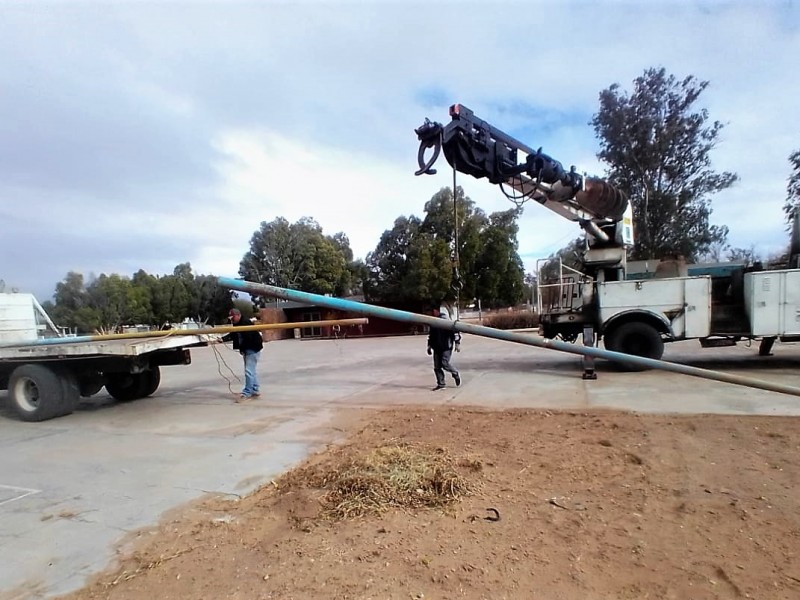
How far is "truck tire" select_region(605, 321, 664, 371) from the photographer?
10.1 m

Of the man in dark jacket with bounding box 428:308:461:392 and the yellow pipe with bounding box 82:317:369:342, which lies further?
the man in dark jacket with bounding box 428:308:461:392

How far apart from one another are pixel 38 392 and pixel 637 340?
11.0 m

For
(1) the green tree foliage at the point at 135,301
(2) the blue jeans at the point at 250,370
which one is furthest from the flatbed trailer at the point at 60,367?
(1) the green tree foliage at the point at 135,301

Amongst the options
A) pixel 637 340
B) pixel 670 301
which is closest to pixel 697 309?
pixel 670 301

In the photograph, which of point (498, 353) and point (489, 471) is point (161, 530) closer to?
point (489, 471)

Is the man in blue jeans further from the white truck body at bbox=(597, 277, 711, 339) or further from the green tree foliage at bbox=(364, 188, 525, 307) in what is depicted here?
the green tree foliage at bbox=(364, 188, 525, 307)

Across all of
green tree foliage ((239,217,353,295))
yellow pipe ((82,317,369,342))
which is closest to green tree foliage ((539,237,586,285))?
yellow pipe ((82,317,369,342))

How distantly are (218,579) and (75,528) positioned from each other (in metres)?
1.71

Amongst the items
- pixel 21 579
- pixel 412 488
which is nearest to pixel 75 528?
pixel 21 579

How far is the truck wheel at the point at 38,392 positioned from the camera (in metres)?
7.88

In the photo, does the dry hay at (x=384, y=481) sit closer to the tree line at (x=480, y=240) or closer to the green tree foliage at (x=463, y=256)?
the tree line at (x=480, y=240)

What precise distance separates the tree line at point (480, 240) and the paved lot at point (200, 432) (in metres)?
12.8

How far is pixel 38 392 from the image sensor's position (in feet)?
26.1

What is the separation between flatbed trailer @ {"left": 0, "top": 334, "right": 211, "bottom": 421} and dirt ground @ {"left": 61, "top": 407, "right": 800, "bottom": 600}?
4242 millimetres
